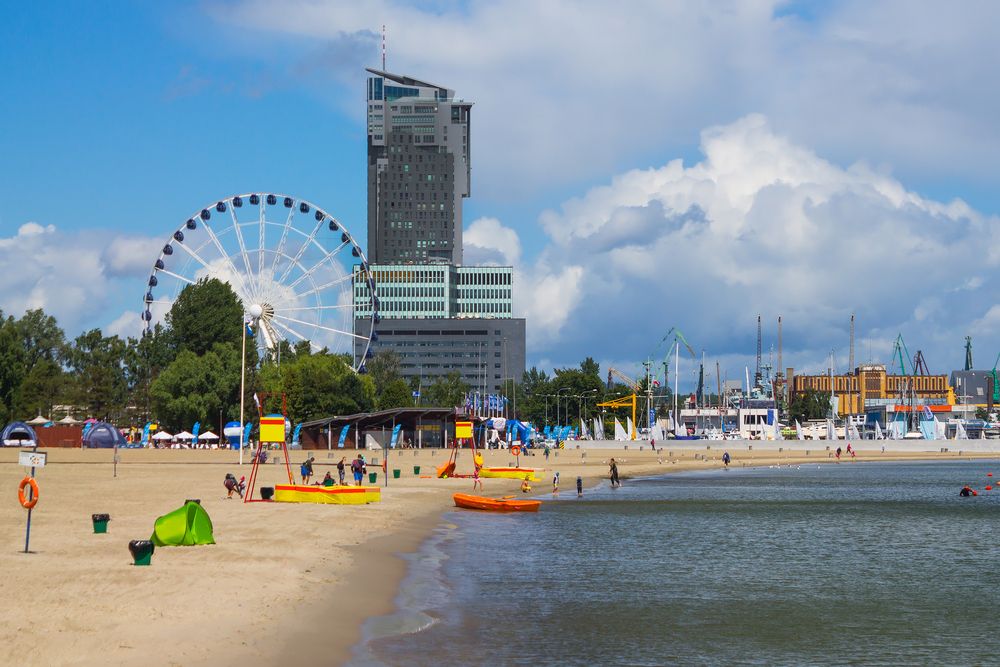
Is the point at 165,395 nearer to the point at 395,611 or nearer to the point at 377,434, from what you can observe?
the point at 377,434

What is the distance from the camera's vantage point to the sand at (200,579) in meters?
18.8

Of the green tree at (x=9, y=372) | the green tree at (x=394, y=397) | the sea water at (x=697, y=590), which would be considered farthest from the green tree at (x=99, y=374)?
the sea water at (x=697, y=590)

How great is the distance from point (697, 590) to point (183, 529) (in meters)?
14.4

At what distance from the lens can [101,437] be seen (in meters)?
122

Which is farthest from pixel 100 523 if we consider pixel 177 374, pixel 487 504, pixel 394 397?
pixel 394 397

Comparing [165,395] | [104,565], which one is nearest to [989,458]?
[165,395]

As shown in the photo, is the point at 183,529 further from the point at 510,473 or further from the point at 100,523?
the point at 510,473

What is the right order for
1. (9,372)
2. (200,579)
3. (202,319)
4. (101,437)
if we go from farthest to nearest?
(202,319)
(9,372)
(101,437)
(200,579)

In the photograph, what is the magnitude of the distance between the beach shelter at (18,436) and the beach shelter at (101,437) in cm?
1014

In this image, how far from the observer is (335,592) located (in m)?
26.8

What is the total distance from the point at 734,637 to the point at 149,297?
4110 inches

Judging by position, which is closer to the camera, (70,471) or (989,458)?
(70,471)

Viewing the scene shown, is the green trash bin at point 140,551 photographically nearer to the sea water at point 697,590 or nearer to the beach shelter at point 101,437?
the sea water at point 697,590

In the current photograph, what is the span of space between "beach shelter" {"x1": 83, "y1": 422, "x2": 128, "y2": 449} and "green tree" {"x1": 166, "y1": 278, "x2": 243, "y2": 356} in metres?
29.3
